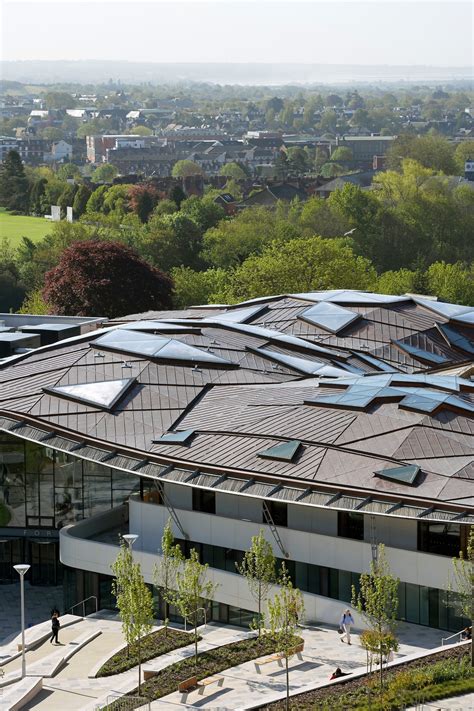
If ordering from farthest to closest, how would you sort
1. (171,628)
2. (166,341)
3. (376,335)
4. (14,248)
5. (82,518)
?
(14,248)
(376,335)
(166,341)
(82,518)
(171,628)

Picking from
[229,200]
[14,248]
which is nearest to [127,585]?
[14,248]

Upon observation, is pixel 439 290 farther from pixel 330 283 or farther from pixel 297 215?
pixel 297 215

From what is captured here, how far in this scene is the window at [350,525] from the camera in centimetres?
4475

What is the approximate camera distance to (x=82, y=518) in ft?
170

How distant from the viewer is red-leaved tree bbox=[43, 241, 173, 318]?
88.8m

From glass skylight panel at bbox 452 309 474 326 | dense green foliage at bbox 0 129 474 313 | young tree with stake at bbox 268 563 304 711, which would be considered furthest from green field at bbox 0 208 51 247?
young tree with stake at bbox 268 563 304 711

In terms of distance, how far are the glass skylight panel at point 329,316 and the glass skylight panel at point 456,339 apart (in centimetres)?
414

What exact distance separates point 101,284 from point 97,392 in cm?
3678

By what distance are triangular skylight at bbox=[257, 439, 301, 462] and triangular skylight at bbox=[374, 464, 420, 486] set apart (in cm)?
301

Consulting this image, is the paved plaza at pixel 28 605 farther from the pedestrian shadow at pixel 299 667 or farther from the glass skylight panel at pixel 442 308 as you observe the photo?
the glass skylight panel at pixel 442 308

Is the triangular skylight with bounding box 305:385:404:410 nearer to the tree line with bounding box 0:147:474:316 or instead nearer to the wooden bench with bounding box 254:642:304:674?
the wooden bench with bounding box 254:642:304:674

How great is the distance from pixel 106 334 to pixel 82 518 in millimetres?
9820

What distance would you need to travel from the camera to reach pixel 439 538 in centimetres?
4356

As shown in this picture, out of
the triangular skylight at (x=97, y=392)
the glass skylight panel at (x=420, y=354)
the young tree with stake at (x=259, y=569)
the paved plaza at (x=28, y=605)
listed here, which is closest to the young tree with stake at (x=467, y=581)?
the young tree with stake at (x=259, y=569)
